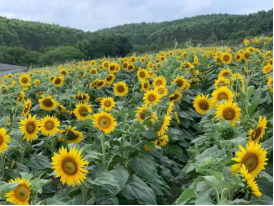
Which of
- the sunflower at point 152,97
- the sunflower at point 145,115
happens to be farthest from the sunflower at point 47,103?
the sunflower at point 145,115

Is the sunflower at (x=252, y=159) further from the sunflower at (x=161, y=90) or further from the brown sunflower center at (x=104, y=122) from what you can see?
the sunflower at (x=161, y=90)

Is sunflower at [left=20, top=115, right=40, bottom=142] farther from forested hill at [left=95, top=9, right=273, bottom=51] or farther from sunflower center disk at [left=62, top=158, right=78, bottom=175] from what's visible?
forested hill at [left=95, top=9, right=273, bottom=51]

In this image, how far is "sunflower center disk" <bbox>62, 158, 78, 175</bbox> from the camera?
1.89m

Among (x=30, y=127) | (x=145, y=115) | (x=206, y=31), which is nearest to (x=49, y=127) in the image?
(x=30, y=127)

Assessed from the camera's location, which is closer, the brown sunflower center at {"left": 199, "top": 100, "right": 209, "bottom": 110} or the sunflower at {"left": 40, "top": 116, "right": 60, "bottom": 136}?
the sunflower at {"left": 40, "top": 116, "right": 60, "bottom": 136}

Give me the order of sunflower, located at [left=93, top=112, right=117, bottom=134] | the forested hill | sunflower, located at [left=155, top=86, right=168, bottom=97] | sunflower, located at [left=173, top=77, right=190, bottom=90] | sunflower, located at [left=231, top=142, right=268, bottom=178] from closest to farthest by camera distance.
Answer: sunflower, located at [left=231, top=142, right=268, bottom=178] < sunflower, located at [left=93, top=112, right=117, bottom=134] < sunflower, located at [left=155, top=86, right=168, bottom=97] < sunflower, located at [left=173, top=77, right=190, bottom=90] < the forested hill

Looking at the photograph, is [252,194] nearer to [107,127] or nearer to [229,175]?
[229,175]

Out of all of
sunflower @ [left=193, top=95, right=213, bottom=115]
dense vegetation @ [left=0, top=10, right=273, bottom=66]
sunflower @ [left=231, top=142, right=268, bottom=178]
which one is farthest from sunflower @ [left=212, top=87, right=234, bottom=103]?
dense vegetation @ [left=0, top=10, right=273, bottom=66]

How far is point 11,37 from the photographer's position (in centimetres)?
5253

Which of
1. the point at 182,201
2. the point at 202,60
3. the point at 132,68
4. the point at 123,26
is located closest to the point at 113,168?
the point at 182,201

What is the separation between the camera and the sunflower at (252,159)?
1.72m

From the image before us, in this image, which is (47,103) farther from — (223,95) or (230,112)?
(230,112)

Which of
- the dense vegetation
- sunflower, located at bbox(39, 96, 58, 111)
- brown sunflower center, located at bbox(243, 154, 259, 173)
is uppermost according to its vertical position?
the dense vegetation

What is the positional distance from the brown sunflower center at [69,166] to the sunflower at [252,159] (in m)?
0.83
